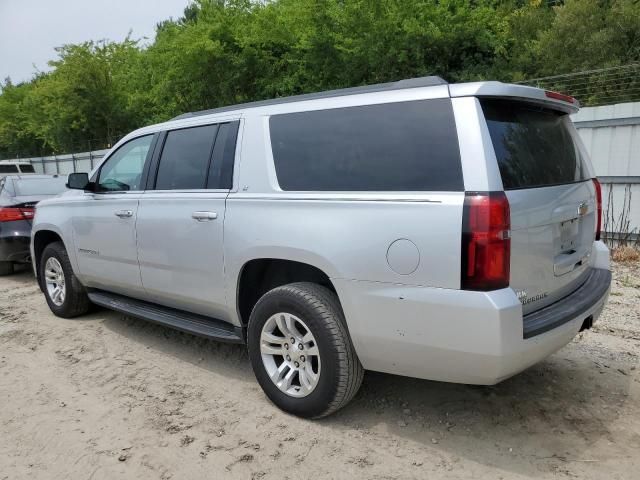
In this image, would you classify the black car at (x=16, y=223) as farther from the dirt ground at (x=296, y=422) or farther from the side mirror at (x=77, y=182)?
the dirt ground at (x=296, y=422)

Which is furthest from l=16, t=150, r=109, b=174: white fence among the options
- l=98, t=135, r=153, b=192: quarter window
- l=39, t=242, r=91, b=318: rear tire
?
l=98, t=135, r=153, b=192: quarter window

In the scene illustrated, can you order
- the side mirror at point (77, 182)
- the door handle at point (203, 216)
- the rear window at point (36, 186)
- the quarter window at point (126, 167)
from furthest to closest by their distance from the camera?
the rear window at point (36, 186)
the side mirror at point (77, 182)
the quarter window at point (126, 167)
the door handle at point (203, 216)

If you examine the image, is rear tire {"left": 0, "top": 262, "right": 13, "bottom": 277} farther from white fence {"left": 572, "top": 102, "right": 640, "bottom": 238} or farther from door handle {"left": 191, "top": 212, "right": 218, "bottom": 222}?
white fence {"left": 572, "top": 102, "right": 640, "bottom": 238}

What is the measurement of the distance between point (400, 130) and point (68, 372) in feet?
10.5

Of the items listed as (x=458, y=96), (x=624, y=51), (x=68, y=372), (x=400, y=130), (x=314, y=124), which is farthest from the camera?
(x=624, y=51)

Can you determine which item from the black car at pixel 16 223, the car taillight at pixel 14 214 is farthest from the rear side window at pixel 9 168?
the car taillight at pixel 14 214

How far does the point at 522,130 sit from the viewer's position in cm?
Answer: 305

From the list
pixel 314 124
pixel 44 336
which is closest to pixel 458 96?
pixel 314 124

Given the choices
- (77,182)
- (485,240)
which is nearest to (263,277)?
(485,240)

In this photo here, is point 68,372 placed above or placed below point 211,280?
below

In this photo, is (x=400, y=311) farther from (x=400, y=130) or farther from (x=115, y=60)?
(x=115, y=60)

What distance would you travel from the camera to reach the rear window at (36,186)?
827cm

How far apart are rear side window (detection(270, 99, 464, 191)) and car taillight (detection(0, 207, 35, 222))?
18.2 ft

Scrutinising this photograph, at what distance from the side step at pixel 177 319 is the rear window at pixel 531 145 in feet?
6.86
